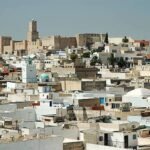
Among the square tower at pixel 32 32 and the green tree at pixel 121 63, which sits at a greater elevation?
the square tower at pixel 32 32

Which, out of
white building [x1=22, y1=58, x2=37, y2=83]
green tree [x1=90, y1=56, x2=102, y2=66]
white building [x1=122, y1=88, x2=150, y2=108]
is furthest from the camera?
green tree [x1=90, y1=56, x2=102, y2=66]

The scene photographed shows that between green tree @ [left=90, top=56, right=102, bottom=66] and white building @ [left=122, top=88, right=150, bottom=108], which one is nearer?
white building @ [left=122, top=88, right=150, bottom=108]

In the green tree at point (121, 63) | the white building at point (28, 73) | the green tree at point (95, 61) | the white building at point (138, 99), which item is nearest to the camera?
the white building at point (138, 99)

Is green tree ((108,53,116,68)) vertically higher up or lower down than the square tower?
lower down

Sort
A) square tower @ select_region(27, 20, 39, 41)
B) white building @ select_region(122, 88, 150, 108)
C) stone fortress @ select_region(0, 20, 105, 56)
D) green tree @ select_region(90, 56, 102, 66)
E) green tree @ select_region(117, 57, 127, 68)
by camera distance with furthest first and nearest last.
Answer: square tower @ select_region(27, 20, 39, 41)
stone fortress @ select_region(0, 20, 105, 56)
green tree @ select_region(117, 57, 127, 68)
green tree @ select_region(90, 56, 102, 66)
white building @ select_region(122, 88, 150, 108)

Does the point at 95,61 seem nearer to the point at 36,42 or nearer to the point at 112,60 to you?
the point at 112,60

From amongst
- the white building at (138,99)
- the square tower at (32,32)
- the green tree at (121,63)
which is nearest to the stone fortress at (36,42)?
the square tower at (32,32)

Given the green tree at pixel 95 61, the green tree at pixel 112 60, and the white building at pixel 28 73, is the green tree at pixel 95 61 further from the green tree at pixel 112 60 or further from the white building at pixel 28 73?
the white building at pixel 28 73

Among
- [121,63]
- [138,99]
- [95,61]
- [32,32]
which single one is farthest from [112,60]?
[32,32]

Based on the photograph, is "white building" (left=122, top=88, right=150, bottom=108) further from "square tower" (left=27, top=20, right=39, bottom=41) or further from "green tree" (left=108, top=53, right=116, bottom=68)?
"square tower" (left=27, top=20, right=39, bottom=41)

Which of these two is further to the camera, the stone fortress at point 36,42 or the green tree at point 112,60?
the stone fortress at point 36,42

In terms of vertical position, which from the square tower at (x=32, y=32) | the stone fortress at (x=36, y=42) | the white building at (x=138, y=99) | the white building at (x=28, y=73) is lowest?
the white building at (x=138, y=99)

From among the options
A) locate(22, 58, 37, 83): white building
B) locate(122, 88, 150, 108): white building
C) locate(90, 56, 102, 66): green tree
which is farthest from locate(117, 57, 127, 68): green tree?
locate(122, 88, 150, 108): white building

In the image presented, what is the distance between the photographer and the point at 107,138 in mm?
14000
